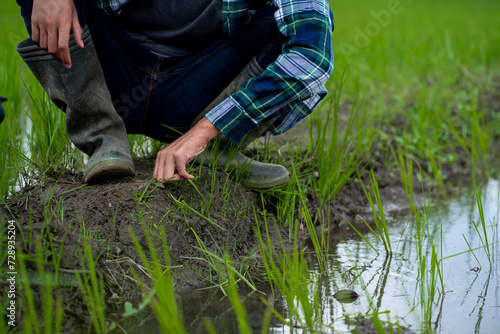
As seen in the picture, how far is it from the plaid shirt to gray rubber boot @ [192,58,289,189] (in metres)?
0.14

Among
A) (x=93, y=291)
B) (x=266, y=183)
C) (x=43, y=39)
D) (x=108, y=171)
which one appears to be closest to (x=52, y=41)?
(x=43, y=39)

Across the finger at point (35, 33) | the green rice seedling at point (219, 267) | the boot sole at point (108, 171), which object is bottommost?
the green rice seedling at point (219, 267)

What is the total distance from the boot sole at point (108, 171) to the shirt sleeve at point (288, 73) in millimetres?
340

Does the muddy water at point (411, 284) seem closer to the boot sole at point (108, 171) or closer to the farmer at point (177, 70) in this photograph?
the farmer at point (177, 70)

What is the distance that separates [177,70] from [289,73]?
462 mm

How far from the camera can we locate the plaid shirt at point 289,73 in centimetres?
162

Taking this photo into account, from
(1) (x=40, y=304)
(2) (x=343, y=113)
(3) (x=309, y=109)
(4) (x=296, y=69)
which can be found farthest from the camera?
(2) (x=343, y=113)

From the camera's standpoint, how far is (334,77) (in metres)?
3.61

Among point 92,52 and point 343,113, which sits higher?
point 343,113

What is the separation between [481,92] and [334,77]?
1.13 meters

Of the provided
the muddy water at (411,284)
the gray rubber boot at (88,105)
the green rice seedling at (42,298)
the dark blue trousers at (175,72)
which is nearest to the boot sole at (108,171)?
the gray rubber boot at (88,105)

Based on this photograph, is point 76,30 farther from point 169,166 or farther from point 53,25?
point 169,166

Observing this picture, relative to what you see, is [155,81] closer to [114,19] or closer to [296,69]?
[114,19]

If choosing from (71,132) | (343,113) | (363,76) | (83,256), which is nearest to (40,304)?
(83,256)
